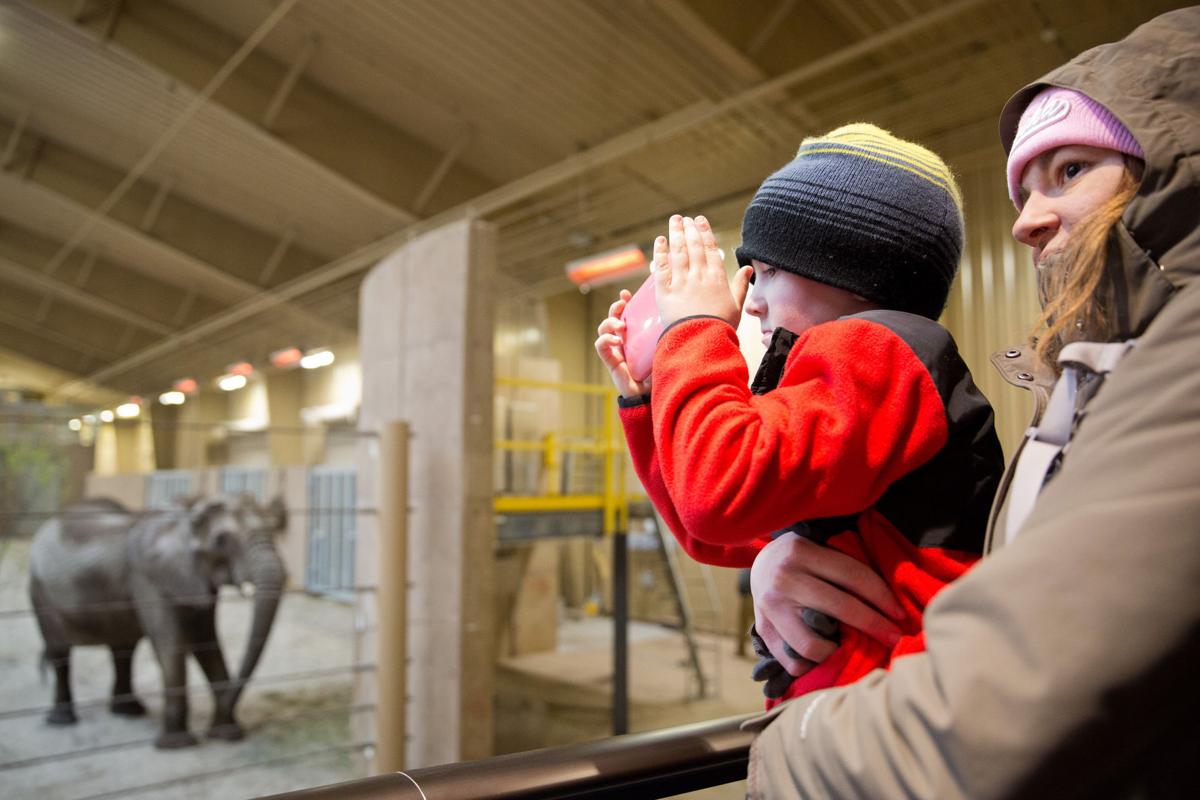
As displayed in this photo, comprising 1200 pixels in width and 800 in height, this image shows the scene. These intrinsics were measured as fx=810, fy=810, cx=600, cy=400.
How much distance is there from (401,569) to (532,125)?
4.42m

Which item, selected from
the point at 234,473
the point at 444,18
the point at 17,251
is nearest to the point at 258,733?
the point at 234,473

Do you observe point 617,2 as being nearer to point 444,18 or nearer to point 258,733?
point 444,18

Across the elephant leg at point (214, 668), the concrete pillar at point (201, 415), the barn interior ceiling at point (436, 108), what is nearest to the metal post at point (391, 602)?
the barn interior ceiling at point (436, 108)

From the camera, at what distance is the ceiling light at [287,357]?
13.4 m

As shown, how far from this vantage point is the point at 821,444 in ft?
1.97

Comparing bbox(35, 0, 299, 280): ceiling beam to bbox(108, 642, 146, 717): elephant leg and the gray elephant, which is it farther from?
bbox(108, 642, 146, 717): elephant leg

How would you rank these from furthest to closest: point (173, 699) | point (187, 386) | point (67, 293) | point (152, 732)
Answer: point (187, 386) < point (67, 293) < point (152, 732) < point (173, 699)

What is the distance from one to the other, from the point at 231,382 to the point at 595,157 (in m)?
12.1

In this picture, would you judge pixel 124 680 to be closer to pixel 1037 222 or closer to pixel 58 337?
pixel 1037 222

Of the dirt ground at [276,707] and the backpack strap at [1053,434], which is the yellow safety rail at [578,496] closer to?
the dirt ground at [276,707]

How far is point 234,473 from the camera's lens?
6.71m

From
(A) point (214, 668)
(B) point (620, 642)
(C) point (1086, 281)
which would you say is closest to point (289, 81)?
(A) point (214, 668)

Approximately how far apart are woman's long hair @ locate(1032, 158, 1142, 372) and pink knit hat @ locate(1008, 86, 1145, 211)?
2cm

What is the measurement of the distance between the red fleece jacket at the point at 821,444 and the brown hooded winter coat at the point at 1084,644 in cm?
17
